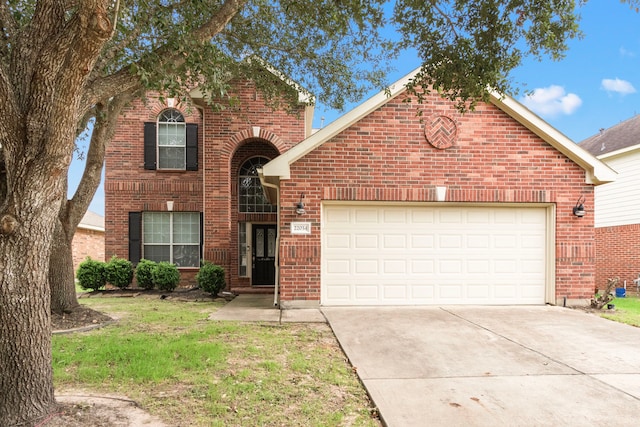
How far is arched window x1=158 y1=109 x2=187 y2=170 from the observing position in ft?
41.7

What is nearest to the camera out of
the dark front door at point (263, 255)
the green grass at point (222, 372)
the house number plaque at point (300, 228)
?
the green grass at point (222, 372)

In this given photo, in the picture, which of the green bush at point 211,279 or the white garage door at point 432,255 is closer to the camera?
the white garage door at point 432,255

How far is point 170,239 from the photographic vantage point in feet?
41.7

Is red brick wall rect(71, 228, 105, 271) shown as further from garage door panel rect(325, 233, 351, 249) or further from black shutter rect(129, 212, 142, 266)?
garage door panel rect(325, 233, 351, 249)

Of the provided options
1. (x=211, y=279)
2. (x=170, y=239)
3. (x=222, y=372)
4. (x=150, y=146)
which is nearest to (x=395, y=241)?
(x=222, y=372)

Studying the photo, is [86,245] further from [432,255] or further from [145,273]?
[432,255]

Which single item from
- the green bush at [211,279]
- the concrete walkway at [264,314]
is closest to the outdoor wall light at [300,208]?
the concrete walkway at [264,314]

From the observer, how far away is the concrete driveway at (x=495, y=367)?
3375 millimetres

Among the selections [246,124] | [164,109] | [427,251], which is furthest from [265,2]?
[164,109]

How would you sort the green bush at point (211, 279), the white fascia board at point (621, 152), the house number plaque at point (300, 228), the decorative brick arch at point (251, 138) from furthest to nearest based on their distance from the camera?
1. the white fascia board at point (621, 152)
2. the decorative brick arch at point (251, 138)
3. the green bush at point (211, 279)
4. the house number plaque at point (300, 228)

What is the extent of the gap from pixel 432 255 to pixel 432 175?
1.75 metres

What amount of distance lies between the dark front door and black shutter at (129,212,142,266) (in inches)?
146

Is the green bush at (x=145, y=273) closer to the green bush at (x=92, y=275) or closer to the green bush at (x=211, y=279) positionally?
the green bush at (x=92, y=275)

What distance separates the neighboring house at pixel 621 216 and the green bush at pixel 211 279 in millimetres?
13753
